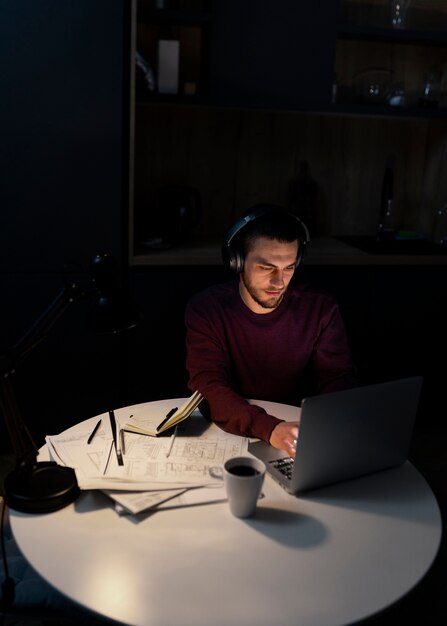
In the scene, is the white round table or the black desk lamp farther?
the black desk lamp

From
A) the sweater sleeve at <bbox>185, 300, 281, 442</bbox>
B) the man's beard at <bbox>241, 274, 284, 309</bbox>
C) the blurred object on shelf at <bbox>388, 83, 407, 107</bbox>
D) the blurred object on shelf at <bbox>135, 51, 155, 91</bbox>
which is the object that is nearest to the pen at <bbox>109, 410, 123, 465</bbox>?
the sweater sleeve at <bbox>185, 300, 281, 442</bbox>

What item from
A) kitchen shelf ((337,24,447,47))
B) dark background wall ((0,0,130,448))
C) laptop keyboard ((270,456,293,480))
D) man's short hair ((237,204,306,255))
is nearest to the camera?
laptop keyboard ((270,456,293,480))

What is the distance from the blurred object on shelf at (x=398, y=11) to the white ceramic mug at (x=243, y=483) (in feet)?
7.96

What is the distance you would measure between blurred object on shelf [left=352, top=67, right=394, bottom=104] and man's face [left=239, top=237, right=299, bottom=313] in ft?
5.10

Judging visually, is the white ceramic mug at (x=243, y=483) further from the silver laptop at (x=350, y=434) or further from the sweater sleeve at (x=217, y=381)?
the sweater sleeve at (x=217, y=381)

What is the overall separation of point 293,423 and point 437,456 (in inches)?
65.1

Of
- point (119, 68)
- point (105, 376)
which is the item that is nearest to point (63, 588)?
point (105, 376)

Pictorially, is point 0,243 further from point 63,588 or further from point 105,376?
point 63,588

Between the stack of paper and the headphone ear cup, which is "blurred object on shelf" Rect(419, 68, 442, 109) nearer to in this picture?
the headphone ear cup

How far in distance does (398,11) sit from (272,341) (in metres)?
1.87

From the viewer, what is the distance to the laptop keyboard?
1.37m

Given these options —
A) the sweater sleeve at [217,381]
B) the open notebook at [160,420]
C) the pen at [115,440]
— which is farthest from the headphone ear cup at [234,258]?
the pen at [115,440]

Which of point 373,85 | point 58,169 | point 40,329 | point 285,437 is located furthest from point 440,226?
point 40,329

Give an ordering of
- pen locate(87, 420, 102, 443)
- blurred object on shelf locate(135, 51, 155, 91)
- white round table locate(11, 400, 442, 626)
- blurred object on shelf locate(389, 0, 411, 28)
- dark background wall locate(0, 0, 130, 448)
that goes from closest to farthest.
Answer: white round table locate(11, 400, 442, 626) < pen locate(87, 420, 102, 443) < dark background wall locate(0, 0, 130, 448) < blurred object on shelf locate(135, 51, 155, 91) < blurred object on shelf locate(389, 0, 411, 28)
